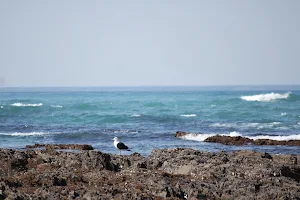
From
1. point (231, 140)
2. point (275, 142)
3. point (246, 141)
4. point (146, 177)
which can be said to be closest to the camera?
point (146, 177)

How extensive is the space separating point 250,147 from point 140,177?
18693 mm

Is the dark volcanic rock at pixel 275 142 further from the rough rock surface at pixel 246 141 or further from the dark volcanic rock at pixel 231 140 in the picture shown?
the dark volcanic rock at pixel 231 140

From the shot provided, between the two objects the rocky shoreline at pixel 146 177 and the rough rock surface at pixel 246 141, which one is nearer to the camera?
the rocky shoreline at pixel 146 177

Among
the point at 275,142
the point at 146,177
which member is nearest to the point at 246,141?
the point at 275,142

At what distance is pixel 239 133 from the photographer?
4138 centimetres

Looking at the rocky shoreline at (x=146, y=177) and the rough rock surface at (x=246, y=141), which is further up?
the rocky shoreline at (x=146, y=177)

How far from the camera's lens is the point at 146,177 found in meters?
14.4

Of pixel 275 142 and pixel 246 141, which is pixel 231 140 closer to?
pixel 246 141

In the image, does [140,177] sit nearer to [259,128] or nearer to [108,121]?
[259,128]

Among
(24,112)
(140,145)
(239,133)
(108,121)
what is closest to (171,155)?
(140,145)

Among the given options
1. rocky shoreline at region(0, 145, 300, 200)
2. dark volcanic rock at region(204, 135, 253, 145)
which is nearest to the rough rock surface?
dark volcanic rock at region(204, 135, 253, 145)

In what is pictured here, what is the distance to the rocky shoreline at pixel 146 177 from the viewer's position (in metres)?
13.0

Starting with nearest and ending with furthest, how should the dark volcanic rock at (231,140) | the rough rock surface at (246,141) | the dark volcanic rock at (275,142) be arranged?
the dark volcanic rock at (275,142), the rough rock surface at (246,141), the dark volcanic rock at (231,140)

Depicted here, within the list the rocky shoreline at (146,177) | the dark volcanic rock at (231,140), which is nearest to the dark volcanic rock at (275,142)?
the dark volcanic rock at (231,140)
